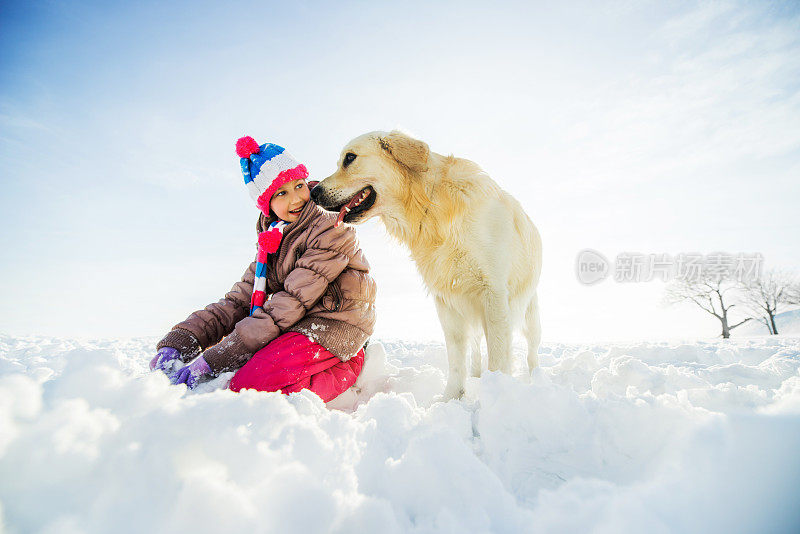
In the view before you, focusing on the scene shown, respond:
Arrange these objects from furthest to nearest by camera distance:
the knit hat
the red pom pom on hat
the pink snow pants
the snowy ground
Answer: the red pom pom on hat, the knit hat, the pink snow pants, the snowy ground

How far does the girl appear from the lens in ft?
7.91

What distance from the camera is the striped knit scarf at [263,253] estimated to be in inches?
113

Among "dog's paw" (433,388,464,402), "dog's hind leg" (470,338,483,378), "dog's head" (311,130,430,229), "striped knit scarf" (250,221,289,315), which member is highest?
"dog's head" (311,130,430,229)

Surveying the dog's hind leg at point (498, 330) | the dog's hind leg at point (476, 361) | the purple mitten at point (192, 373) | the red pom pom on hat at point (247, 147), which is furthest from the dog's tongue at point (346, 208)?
the dog's hind leg at point (476, 361)

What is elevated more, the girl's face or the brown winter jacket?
the girl's face

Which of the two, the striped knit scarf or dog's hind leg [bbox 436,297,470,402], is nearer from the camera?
dog's hind leg [bbox 436,297,470,402]

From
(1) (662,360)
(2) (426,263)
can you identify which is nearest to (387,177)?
(2) (426,263)

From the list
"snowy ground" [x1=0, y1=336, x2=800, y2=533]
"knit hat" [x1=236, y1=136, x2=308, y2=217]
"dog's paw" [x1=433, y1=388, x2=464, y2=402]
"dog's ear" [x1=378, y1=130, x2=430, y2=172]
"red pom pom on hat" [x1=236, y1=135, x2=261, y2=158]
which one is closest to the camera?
"snowy ground" [x1=0, y1=336, x2=800, y2=533]

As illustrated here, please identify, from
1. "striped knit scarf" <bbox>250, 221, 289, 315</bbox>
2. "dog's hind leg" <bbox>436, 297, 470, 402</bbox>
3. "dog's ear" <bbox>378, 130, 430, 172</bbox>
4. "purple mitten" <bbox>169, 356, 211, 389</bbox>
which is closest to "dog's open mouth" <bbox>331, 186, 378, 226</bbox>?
→ "dog's ear" <bbox>378, 130, 430, 172</bbox>

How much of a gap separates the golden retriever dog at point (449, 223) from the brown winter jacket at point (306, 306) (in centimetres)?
25

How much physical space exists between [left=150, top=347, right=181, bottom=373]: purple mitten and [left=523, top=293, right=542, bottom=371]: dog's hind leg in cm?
330

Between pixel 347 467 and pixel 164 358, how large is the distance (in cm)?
234

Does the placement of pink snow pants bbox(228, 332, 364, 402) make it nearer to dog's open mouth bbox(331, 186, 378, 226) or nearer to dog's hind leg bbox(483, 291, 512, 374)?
dog's open mouth bbox(331, 186, 378, 226)

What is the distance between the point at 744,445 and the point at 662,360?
391cm
